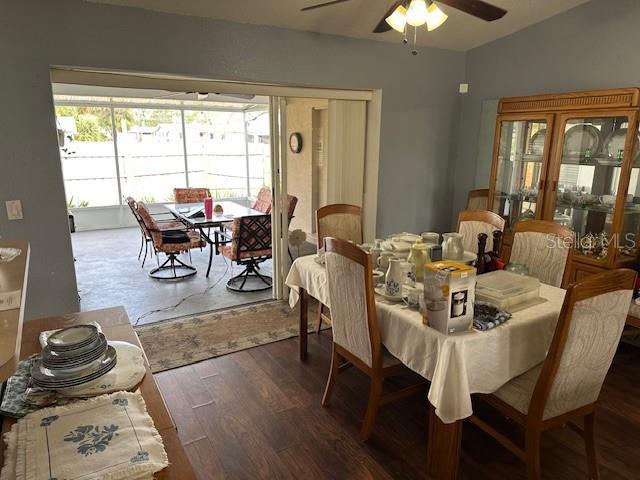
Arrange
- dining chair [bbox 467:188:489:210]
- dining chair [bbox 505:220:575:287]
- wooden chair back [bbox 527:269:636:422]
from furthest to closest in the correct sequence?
dining chair [bbox 467:188:489:210] < dining chair [bbox 505:220:575:287] < wooden chair back [bbox 527:269:636:422]

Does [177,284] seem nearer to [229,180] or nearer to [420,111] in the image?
[420,111]

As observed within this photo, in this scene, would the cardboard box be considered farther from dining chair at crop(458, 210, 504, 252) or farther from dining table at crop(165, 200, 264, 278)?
dining table at crop(165, 200, 264, 278)

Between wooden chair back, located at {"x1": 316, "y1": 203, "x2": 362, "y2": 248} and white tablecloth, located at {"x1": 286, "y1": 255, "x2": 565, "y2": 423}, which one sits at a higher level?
wooden chair back, located at {"x1": 316, "y1": 203, "x2": 362, "y2": 248}

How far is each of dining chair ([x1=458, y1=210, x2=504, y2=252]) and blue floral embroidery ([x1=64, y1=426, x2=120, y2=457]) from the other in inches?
101

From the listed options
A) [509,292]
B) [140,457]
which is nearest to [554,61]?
[509,292]

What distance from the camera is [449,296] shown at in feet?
5.66

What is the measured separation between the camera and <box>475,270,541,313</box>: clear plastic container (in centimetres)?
203

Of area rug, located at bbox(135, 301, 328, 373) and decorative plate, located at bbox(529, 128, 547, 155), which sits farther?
decorative plate, located at bbox(529, 128, 547, 155)

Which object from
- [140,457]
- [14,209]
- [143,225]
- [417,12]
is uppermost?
[417,12]

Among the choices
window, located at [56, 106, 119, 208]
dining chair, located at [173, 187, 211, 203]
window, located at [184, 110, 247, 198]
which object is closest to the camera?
dining chair, located at [173, 187, 211, 203]

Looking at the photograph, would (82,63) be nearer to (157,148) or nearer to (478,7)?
(478,7)

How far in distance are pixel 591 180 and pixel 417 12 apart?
84.3 inches

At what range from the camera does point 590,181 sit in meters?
3.43

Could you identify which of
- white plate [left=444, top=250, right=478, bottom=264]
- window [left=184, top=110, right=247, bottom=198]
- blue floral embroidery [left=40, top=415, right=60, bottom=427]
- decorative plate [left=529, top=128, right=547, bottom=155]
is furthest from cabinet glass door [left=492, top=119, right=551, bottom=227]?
window [left=184, top=110, right=247, bottom=198]
